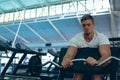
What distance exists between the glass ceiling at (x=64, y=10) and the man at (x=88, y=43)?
8.58 meters

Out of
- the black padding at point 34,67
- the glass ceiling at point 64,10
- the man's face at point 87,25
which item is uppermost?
the man's face at point 87,25

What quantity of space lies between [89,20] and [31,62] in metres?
2.22

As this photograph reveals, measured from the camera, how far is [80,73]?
155 centimetres

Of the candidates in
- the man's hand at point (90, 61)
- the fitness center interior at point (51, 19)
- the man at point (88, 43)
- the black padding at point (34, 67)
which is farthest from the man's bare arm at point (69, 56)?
the fitness center interior at point (51, 19)

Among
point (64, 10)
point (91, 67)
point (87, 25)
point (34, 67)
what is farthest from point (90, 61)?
point (64, 10)

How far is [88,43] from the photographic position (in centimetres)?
165

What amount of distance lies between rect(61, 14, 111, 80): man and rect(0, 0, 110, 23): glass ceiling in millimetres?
8585

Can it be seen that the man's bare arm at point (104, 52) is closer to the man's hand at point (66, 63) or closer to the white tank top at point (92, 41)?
the white tank top at point (92, 41)

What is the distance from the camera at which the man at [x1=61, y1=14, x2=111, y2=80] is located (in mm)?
1477

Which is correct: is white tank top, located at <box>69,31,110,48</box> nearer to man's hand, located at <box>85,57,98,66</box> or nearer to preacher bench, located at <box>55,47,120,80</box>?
preacher bench, located at <box>55,47,120,80</box>

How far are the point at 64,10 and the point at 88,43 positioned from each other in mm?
10034

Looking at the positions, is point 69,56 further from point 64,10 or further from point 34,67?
point 64,10

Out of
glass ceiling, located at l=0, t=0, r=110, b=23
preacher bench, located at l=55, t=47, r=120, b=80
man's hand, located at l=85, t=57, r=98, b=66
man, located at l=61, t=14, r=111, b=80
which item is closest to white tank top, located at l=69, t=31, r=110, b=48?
man, located at l=61, t=14, r=111, b=80

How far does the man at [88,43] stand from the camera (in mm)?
1477
